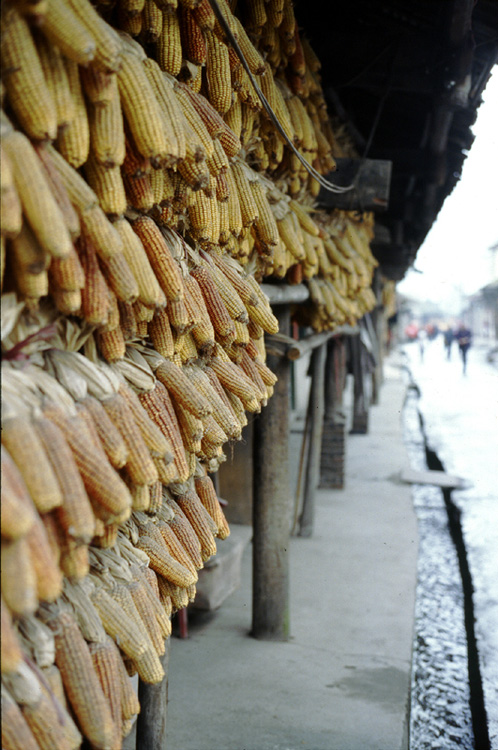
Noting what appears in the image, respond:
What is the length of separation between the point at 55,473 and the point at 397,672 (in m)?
4.12

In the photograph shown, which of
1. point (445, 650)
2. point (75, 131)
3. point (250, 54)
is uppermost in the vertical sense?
point (250, 54)

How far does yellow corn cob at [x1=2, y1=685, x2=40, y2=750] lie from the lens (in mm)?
1498

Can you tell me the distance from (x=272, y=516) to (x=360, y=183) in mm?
2834

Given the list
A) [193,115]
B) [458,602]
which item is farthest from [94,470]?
[458,602]

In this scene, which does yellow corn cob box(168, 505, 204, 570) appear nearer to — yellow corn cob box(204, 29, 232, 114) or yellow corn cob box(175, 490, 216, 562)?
yellow corn cob box(175, 490, 216, 562)

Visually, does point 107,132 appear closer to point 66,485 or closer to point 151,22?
point 151,22

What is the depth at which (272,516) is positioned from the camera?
5.43 m

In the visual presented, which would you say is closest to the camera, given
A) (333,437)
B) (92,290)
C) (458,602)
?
(92,290)

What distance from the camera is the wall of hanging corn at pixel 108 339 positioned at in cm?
158

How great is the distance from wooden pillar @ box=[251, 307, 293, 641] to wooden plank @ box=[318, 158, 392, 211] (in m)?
1.57

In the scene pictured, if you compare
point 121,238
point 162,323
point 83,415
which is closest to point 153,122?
point 121,238

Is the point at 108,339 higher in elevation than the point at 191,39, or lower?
lower

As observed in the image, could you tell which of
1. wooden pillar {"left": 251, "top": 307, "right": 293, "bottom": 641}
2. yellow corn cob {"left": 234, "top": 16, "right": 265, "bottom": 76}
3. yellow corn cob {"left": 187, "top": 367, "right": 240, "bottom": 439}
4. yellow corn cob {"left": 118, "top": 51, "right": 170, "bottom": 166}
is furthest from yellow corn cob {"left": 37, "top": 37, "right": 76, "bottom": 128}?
wooden pillar {"left": 251, "top": 307, "right": 293, "bottom": 641}

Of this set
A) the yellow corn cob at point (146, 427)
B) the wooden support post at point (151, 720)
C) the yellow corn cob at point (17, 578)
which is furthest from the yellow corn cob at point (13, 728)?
the wooden support post at point (151, 720)
